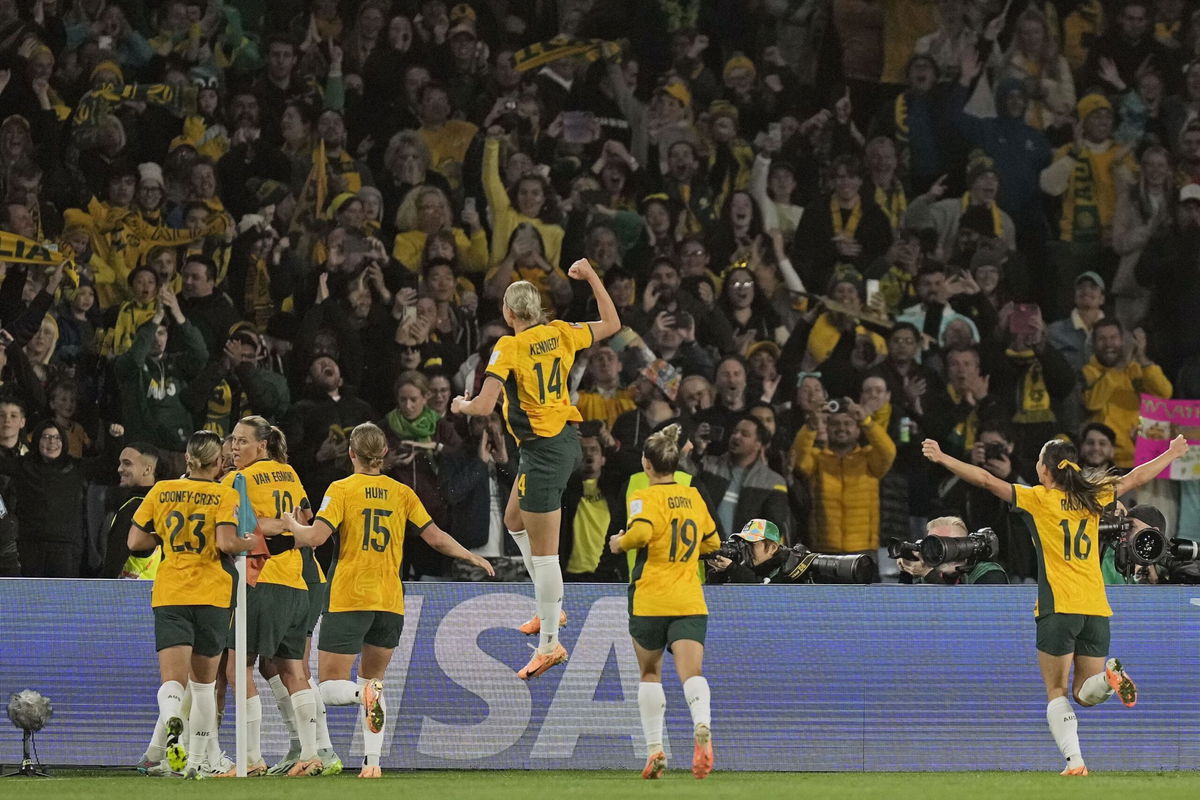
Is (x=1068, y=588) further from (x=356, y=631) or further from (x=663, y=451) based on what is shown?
(x=356, y=631)

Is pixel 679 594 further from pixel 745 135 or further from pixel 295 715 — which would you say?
pixel 745 135

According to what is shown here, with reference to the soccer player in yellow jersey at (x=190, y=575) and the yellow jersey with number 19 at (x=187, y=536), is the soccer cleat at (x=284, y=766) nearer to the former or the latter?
the soccer player in yellow jersey at (x=190, y=575)

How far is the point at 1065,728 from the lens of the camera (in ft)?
34.4

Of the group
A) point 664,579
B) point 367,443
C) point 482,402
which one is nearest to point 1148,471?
point 664,579

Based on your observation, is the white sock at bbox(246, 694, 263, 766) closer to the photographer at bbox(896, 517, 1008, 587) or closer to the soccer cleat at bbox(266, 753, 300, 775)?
the soccer cleat at bbox(266, 753, 300, 775)

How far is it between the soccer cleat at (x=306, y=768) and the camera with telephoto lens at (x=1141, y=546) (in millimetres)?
5183

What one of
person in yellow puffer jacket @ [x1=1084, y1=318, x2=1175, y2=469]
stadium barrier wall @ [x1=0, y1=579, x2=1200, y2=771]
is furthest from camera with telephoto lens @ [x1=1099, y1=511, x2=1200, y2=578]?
person in yellow puffer jacket @ [x1=1084, y1=318, x2=1175, y2=469]

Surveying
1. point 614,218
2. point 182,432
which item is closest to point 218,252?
point 182,432

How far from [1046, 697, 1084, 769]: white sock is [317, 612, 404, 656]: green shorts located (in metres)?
3.98

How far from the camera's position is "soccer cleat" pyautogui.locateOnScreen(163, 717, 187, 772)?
1016 cm

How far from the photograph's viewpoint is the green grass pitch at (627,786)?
8961 millimetres

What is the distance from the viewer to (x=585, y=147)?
17438mm

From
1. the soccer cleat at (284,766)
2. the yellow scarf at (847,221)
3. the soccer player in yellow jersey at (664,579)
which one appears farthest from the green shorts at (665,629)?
the yellow scarf at (847,221)

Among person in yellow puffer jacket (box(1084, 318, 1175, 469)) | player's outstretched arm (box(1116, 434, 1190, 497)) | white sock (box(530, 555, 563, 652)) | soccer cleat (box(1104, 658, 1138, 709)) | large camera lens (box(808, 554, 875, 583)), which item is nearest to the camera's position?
white sock (box(530, 555, 563, 652))
